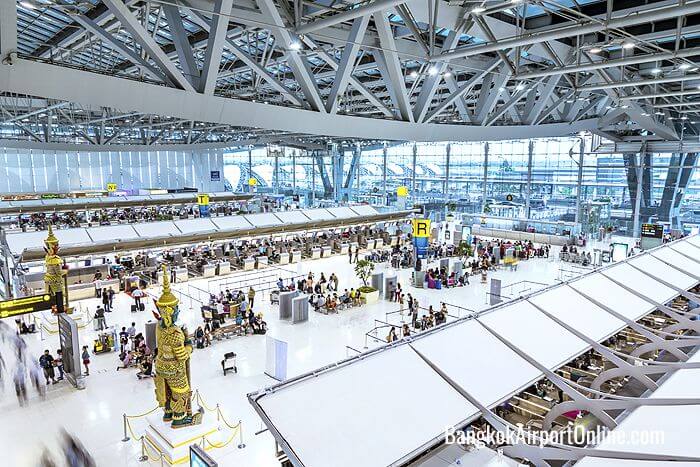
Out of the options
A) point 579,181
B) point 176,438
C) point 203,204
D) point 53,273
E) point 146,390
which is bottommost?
point 146,390

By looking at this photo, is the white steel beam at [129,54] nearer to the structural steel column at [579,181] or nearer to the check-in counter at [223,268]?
the check-in counter at [223,268]

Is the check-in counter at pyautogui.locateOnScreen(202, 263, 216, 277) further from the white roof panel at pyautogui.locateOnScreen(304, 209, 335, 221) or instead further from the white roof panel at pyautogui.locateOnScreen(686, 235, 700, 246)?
the white roof panel at pyautogui.locateOnScreen(686, 235, 700, 246)

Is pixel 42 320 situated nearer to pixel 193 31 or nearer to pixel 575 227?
pixel 193 31

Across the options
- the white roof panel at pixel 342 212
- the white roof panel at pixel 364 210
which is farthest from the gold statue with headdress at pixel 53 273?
the white roof panel at pixel 364 210

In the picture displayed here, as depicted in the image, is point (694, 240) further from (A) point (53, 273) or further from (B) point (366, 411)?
(A) point (53, 273)

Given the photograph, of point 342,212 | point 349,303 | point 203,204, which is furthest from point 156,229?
point 203,204

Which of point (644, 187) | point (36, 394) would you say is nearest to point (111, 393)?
point (36, 394)
